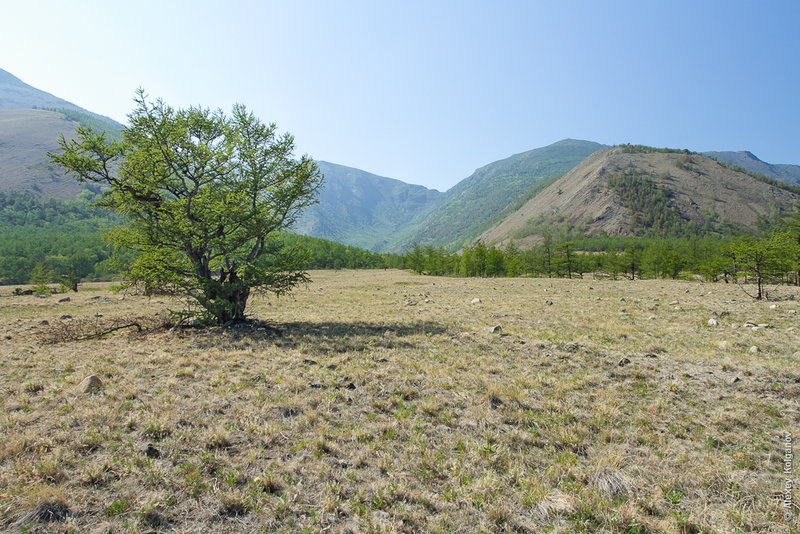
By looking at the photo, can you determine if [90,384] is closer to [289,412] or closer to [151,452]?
[151,452]

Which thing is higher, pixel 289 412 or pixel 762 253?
pixel 762 253

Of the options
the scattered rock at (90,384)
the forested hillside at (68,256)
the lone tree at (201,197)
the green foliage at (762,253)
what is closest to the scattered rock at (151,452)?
the scattered rock at (90,384)

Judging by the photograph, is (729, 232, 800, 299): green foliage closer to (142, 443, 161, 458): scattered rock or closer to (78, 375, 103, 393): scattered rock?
(142, 443, 161, 458): scattered rock

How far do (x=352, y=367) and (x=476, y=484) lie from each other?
6171 millimetres

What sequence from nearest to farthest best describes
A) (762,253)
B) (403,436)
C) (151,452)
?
(151,452), (403,436), (762,253)

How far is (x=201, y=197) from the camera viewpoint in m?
15.5

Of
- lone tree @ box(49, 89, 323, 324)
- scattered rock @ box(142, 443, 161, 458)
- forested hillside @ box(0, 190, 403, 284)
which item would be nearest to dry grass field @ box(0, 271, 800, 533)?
scattered rock @ box(142, 443, 161, 458)

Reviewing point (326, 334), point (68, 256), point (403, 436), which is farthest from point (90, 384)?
point (68, 256)

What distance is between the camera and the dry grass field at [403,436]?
13.6ft

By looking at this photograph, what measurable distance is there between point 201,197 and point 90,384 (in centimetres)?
989

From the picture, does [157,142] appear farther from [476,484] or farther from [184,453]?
[476,484]

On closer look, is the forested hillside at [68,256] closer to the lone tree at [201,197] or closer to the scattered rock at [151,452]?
the lone tree at [201,197]

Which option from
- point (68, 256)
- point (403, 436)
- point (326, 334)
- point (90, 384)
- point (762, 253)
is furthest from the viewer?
point (68, 256)

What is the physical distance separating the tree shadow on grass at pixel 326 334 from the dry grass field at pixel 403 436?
65cm
